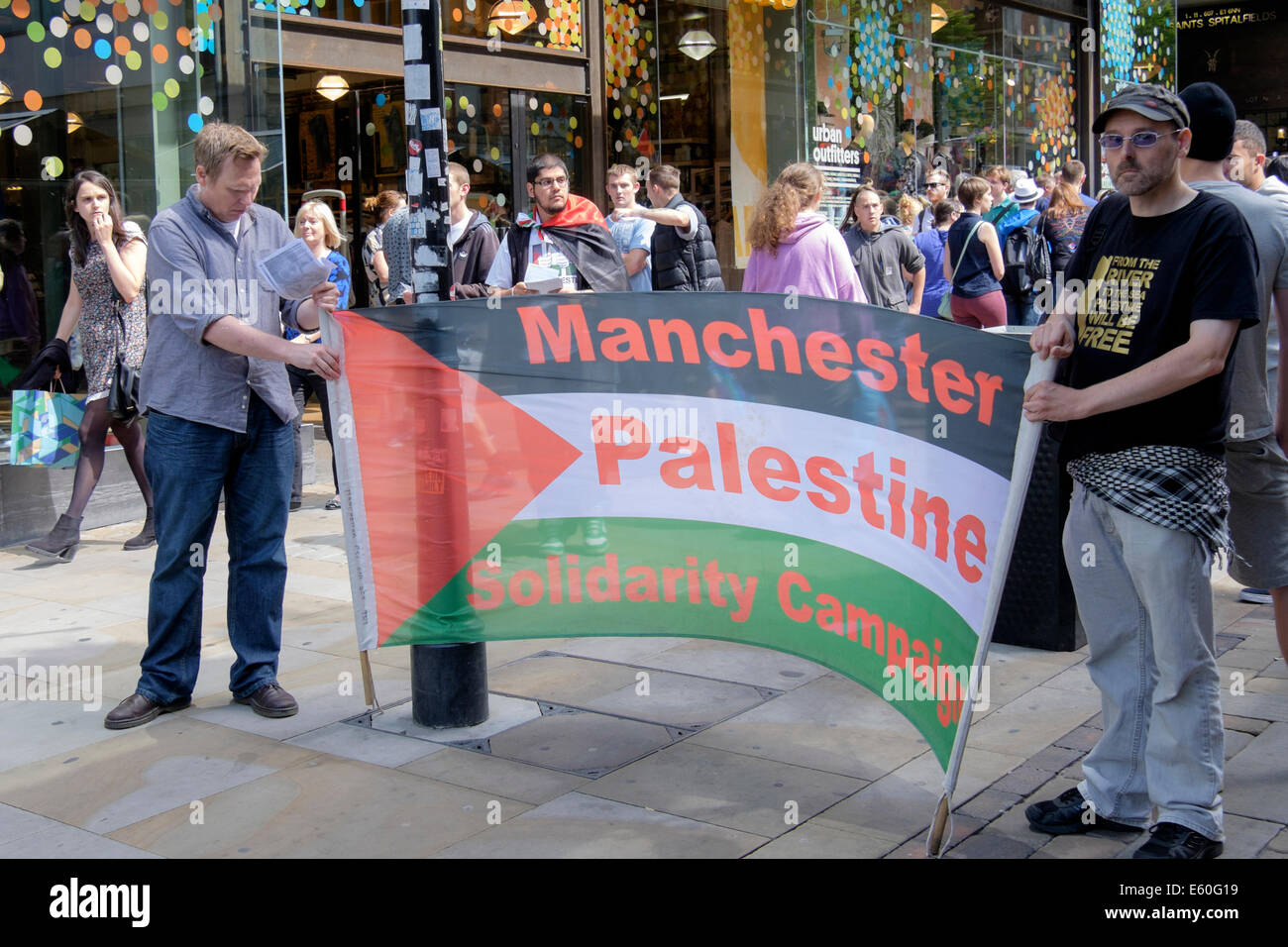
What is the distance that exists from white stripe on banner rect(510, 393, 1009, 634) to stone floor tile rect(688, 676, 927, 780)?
0.84 meters

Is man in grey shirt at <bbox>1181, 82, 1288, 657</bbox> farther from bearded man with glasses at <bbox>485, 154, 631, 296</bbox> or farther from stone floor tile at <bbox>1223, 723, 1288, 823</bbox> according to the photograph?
bearded man with glasses at <bbox>485, 154, 631, 296</bbox>

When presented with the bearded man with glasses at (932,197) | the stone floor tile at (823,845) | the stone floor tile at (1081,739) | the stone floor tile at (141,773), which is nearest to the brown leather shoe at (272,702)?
the stone floor tile at (141,773)

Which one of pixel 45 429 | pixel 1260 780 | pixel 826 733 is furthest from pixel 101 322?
pixel 1260 780

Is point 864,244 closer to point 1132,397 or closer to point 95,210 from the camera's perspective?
point 95,210

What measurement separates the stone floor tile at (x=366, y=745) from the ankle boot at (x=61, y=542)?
3.57 metres

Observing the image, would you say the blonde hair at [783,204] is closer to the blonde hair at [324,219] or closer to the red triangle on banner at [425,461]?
the red triangle on banner at [425,461]

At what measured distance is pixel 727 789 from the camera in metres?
4.16

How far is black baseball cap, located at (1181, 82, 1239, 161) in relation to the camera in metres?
3.95

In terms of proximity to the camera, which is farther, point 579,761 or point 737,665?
point 737,665

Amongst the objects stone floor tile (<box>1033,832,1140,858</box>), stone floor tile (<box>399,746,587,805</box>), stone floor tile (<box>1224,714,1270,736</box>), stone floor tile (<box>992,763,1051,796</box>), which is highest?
stone floor tile (<box>1224,714,1270,736</box>)

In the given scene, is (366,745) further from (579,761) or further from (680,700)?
(680,700)

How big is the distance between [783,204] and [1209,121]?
3075 mm

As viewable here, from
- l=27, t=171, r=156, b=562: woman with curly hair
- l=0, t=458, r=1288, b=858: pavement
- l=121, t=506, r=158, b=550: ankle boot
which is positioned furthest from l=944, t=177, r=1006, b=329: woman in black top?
l=121, t=506, r=158, b=550: ankle boot

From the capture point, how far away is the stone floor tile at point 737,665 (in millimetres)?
5340
